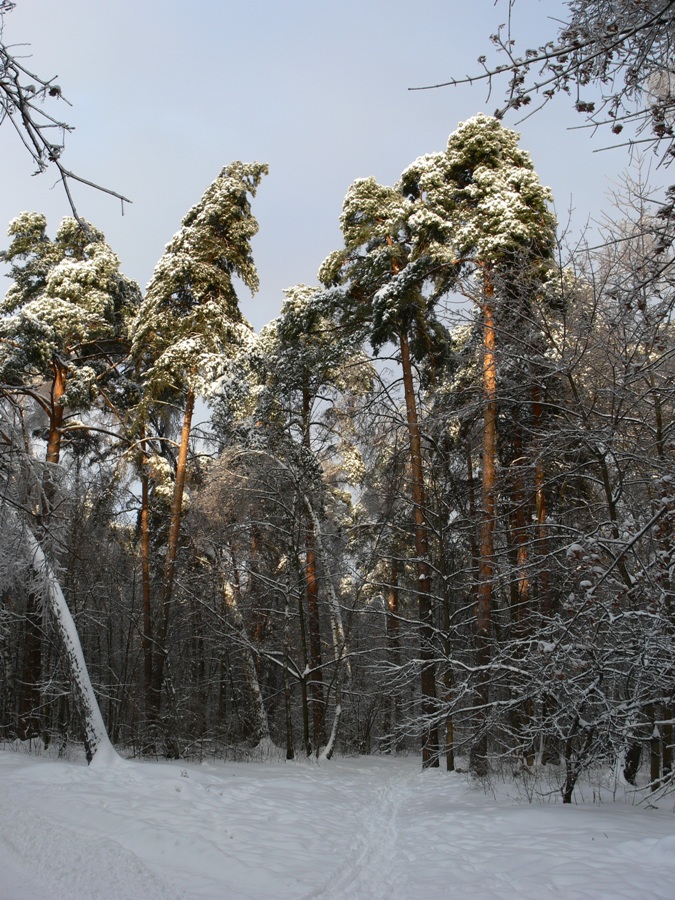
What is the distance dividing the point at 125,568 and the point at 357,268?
636 inches

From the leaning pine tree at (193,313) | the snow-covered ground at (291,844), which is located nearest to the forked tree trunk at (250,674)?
the leaning pine tree at (193,313)

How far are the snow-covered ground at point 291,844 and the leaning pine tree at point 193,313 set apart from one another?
5984 mm

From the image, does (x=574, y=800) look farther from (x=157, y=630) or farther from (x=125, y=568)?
(x=125, y=568)

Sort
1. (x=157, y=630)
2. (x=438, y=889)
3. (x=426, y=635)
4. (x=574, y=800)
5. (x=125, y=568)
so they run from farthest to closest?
(x=125, y=568)
(x=157, y=630)
(x=426, y=635)
(x=574, y=800)
(x=438, y=889)

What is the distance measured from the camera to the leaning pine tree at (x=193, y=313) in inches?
580

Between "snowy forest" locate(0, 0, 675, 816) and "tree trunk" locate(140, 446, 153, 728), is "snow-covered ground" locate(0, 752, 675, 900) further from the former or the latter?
"tree trunk" locate(140, 446, 153, 728)

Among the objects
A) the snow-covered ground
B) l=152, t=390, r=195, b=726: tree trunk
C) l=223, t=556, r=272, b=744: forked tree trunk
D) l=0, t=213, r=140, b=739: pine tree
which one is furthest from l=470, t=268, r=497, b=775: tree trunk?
l=0, t=213, r=140, b=739: pine tree

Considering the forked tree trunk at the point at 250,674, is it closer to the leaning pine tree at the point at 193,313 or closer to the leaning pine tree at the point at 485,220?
the leaning pine tree at the point at 193,313

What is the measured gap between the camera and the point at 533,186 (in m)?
12.7

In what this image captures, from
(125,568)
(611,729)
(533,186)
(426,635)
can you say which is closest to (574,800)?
(611,729)

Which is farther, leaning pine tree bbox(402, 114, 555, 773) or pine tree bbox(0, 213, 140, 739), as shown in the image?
pine tree bbox(0, 213, 140, 739)

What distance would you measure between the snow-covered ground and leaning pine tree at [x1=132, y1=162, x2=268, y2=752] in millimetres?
5984

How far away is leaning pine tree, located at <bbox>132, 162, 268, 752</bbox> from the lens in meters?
14.7

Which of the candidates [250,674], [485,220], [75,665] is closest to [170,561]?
[75,665]
